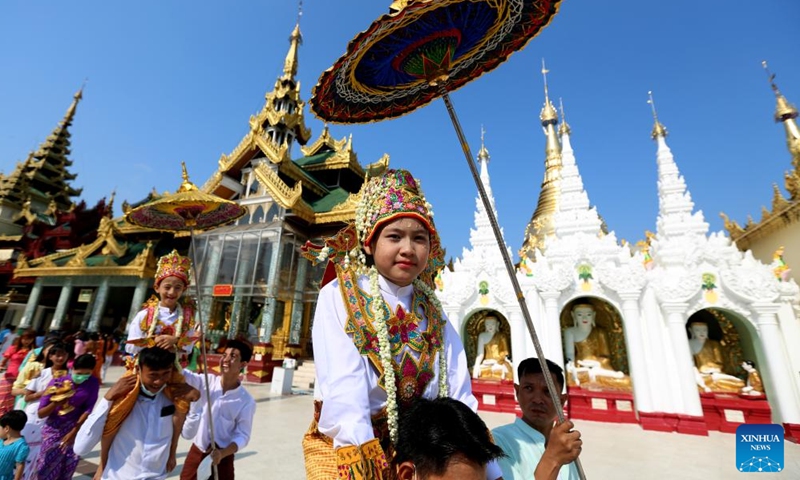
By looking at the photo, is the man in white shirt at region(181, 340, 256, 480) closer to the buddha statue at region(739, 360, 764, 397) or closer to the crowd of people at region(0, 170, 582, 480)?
the crowd of people at region(0, 170, 582, 480)

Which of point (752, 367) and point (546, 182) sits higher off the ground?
point (546, 182)

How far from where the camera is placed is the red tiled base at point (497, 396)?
8.73 meters

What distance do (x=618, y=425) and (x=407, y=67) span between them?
8.89 metres

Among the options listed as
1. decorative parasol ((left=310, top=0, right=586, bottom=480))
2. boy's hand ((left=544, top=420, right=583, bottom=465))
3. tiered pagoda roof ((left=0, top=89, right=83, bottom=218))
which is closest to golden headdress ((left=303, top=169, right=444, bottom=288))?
decorative parasol ((left=310, top=0, right=586, bottom=480))

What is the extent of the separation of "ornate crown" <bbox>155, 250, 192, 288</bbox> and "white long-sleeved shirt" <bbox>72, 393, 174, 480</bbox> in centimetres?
157

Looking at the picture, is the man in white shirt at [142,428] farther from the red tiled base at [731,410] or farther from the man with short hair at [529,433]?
the red tiled base at [731,410]

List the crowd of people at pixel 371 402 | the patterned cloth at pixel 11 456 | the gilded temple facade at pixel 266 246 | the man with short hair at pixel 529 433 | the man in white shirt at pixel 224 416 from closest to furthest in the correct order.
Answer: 1. the crowd of people at pixel 371 402
2. the man with short hair at pixel 529 433
3. the patterned cloth at pixel 11 456
4. the man in white shirt at pixel 224 416
5. the gilded temple facade at pixel 266 246

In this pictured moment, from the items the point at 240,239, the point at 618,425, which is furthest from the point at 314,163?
the point at 618,425

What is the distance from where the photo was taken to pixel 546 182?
61.3 ft

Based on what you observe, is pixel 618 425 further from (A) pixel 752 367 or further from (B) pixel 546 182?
(B) pixel 546 182

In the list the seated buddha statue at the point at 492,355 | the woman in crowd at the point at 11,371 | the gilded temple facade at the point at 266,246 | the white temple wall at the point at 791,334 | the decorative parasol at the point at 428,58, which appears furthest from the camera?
the gilded temple facade at the point at 266,246

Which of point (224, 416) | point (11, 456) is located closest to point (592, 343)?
point (224, 416)

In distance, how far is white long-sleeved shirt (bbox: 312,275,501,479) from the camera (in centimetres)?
120

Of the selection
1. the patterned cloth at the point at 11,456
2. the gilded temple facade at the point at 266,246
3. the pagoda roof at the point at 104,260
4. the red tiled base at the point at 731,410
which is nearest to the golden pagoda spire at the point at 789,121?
the red tiled base at the point at 731,410
